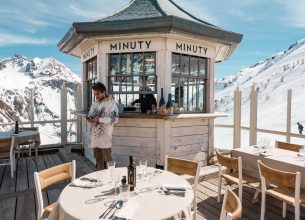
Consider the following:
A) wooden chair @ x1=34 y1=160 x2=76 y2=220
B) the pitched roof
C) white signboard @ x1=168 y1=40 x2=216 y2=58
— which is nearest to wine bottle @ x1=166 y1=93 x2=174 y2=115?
white signboard @ x1=168 y1=40 x2=216 y2=58

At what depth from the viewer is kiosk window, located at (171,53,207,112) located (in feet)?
18.4

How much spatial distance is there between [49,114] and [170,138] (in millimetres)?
174019

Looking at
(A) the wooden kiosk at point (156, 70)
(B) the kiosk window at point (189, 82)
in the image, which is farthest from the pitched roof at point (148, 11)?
(B) the kiosk window at point (189, 82)

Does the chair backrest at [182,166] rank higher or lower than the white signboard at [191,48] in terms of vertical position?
lower

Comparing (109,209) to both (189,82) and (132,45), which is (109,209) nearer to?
(132,45)

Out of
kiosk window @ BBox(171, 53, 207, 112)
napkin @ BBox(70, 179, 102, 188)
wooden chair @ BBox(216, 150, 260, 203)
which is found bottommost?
wooden chair @ BBox(216, 150, 260, 203)

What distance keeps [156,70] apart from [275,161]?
275cm

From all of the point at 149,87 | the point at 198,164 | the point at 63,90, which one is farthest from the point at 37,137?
the point at 198,164

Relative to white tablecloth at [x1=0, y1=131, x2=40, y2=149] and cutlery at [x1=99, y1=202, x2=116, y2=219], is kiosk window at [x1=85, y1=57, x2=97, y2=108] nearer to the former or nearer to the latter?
white tablecloth at [x1=0, y1=131, x2=40, y2=149]

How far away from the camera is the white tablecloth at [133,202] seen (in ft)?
6.31

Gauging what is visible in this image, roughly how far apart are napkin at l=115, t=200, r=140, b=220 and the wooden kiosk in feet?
9.65

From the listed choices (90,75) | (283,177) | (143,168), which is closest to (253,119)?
(283,177)

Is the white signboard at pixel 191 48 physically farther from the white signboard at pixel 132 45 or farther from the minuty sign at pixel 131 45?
the minuty sign at pixel 131 45

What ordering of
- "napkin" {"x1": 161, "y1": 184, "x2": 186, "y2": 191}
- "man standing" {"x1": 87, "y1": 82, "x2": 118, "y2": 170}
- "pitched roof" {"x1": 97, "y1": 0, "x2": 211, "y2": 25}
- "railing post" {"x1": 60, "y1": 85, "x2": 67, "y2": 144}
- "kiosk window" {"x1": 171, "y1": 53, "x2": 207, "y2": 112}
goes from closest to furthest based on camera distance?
"napkin" {"x1": 161, "y1": 184, "x2": 186, "y2": 191} → "man standing" {"x1": 87, "y1": 82, "x2": 118, "y2": 170} → "pitched roof" {"x1": 97, "y1": 0, "x2": 211, "y2": 25} → "kiosk window" {"x1": 171, "y1": 53, "x2": 207, "y2": 112} → "railing post" {"x1": 60, "y1": 85, "x2": 67, "y2": 144}
